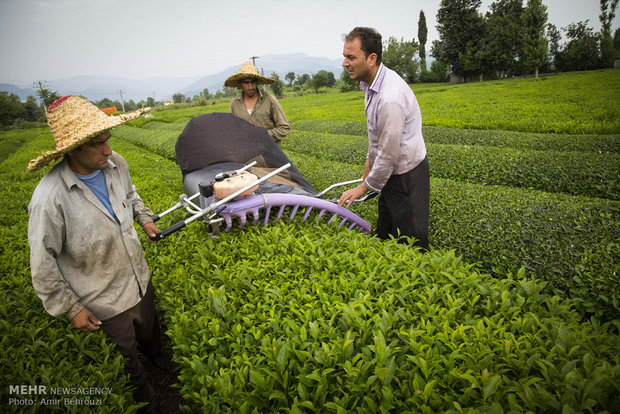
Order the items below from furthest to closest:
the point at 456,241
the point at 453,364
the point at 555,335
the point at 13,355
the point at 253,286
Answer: the point at 456,241 → the point at 253,286 → the point at 13,355 → the point at 555,335 → the point at 453,364

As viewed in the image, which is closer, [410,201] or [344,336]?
[344,336]

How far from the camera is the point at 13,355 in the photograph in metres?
2.02

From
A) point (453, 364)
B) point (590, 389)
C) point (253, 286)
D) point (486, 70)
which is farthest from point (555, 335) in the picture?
point (486, 70)

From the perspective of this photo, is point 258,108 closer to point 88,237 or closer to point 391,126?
point 391,126

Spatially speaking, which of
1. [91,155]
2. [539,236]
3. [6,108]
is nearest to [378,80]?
[91,155]

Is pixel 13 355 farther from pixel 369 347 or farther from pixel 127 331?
pixel 369 347

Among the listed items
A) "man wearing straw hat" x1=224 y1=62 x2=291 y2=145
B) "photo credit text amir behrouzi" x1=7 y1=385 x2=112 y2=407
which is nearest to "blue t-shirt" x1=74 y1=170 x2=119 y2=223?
"photo credit text amir behrouzi" x1=7 y1=385 x2=112 y2=407

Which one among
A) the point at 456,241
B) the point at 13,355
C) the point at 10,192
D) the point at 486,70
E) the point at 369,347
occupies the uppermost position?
the point at 486,70

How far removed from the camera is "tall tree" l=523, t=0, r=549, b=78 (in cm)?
3841

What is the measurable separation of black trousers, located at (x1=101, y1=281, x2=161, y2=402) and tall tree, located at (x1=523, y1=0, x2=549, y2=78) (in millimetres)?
50616

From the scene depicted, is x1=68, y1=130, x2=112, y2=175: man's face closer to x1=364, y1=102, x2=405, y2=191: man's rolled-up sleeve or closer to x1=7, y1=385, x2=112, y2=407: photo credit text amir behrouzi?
x1=7, y1=385, x2=112, y2=407: photo credit text amir behrouzi

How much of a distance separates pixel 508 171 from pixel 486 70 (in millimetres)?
51469

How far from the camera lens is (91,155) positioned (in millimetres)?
2137

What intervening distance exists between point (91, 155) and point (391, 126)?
233cm
